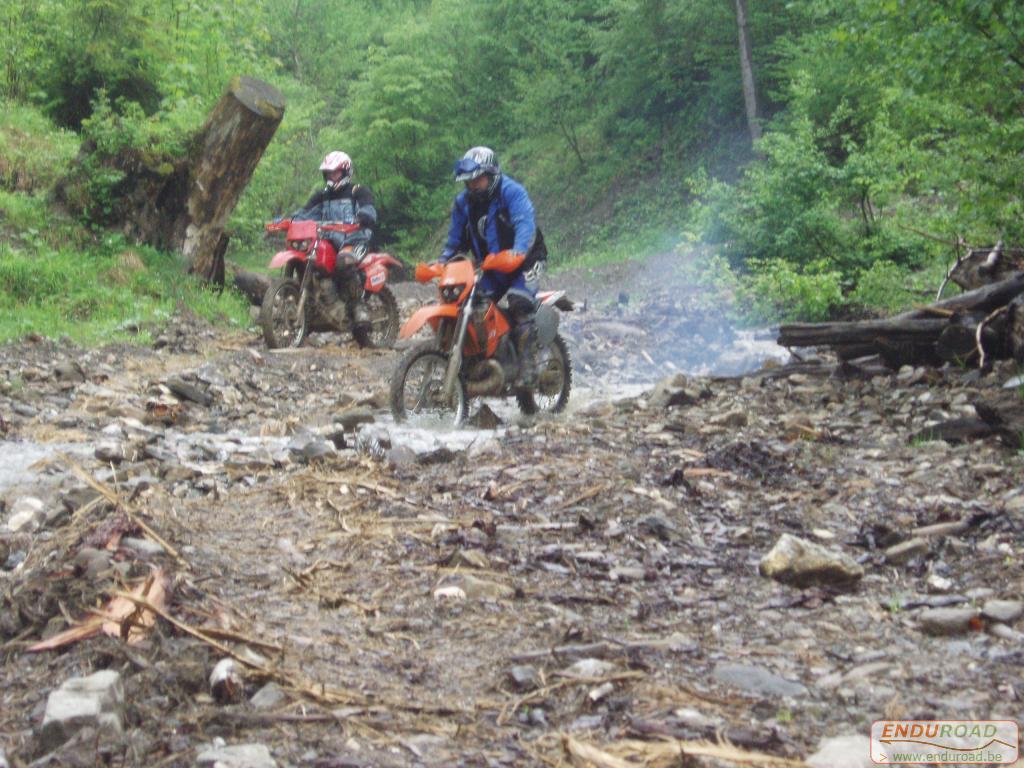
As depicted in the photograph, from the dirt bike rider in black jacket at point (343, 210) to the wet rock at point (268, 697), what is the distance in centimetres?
1055

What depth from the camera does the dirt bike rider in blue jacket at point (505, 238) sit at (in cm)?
876

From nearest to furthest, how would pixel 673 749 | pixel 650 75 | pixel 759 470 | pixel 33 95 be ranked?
pixel 673 749 < pixel 759 470 < pixel 33 95 < pixel 650 75

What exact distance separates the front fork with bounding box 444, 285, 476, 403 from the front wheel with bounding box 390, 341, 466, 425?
2.1 inches

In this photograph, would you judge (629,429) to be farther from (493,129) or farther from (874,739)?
(493,129)

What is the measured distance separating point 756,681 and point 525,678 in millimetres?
714

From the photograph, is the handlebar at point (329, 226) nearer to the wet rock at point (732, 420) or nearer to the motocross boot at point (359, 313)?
the motocross boot at point (359, 313)

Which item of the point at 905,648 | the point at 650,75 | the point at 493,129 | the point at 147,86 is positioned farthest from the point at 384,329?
the point at 493,129

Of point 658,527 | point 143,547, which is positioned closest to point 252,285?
point 658,527

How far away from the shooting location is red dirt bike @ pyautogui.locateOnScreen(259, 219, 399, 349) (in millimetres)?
12914

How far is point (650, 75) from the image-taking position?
3438cm

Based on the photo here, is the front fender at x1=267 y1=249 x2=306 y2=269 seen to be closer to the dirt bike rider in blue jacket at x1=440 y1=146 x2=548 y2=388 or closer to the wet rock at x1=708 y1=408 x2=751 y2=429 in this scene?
the dirt bike rider in blue jacket at x1=440 y1=146 x2=548 y2=388

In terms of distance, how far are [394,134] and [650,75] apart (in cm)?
978

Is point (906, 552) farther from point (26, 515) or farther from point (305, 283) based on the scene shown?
point (305, 283)

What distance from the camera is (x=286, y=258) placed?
1294cm
